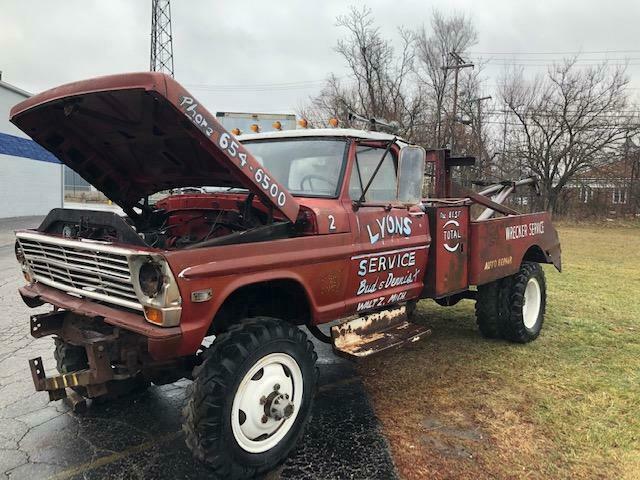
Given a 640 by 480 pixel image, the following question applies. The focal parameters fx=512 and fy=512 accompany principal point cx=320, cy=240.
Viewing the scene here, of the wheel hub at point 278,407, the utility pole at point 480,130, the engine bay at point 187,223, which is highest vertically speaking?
the utility pole at point 480,130

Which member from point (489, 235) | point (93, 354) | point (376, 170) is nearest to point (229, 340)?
point (93, 354)

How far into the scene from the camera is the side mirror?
4102 millimetres

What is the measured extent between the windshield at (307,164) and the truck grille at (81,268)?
1.54m

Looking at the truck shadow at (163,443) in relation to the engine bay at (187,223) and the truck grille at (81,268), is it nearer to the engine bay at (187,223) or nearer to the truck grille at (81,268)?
the truck grille at (81,268)

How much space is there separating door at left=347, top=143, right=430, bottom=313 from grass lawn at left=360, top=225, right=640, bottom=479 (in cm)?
92

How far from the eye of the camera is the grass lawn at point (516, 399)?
333cm

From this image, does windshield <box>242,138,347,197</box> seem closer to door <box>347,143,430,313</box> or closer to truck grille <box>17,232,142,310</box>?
door <box>347,143,430,313</box>

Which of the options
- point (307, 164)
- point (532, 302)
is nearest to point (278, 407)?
point (307, 164)

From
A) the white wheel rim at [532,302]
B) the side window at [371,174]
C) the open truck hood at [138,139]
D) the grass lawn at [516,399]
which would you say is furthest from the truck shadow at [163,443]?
the white wheel rim at [532,302]

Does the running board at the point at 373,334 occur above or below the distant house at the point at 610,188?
below

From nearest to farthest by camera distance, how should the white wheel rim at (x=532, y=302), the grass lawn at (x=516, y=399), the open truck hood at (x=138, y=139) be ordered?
the open truck hood at (x=138, y=139) → the grass lawn at (x=516, y=399) → the white wheel rim at (x=532, y=302)

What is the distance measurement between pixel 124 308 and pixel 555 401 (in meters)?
3.48

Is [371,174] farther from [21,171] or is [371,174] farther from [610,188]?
[610,188]

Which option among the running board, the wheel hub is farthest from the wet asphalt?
the running board
